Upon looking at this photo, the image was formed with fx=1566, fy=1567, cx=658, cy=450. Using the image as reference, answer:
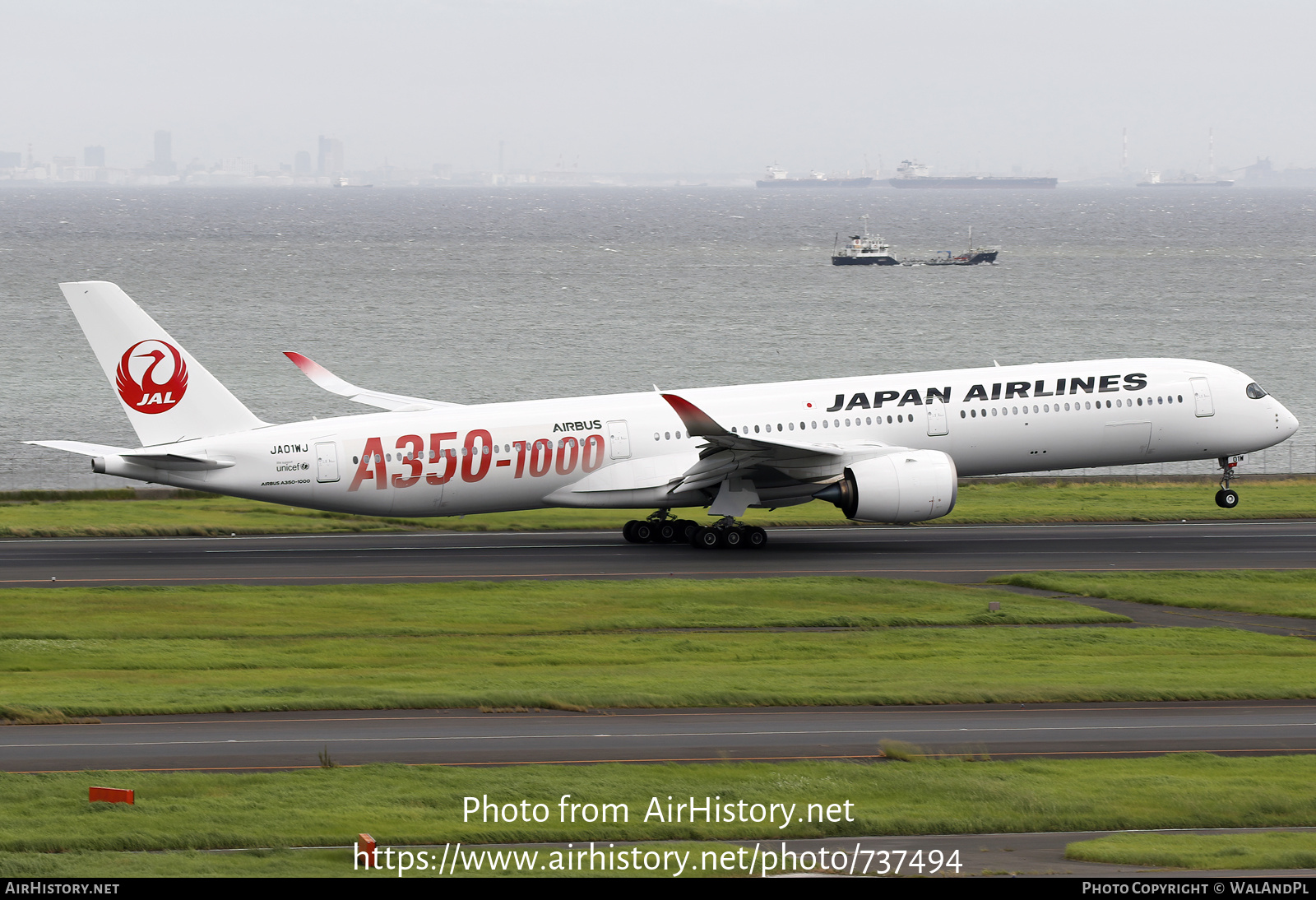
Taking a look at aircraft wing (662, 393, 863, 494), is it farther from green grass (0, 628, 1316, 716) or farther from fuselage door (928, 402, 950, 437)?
green grass (0, 628, 1316, 716)

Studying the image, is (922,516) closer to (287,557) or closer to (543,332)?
(287,557)

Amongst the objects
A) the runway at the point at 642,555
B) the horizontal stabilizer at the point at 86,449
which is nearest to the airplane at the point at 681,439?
the horizontal stabilizer at the point at 86,449

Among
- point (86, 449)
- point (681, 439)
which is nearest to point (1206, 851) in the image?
point (681, 439)

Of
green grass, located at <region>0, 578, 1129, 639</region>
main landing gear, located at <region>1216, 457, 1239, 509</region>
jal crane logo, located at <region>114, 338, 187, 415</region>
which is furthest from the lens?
main landing gear, located at <region>1216, 457, 1239, 509</region>

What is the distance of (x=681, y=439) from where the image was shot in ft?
160

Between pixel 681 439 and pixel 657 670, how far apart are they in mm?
15062

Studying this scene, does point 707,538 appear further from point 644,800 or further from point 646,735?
point 644,800

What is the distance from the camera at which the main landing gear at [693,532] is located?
49.2 metres

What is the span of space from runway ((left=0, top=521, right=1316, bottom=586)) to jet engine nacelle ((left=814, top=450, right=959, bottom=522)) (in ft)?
5.49

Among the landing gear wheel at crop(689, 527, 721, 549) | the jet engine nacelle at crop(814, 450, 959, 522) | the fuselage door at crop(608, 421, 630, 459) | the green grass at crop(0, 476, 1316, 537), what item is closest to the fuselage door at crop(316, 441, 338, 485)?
the fuselage door at crop(608, 421, 630, 459)

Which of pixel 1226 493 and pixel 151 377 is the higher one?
Result: pixel 151 377

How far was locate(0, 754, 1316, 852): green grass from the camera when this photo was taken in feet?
72.8

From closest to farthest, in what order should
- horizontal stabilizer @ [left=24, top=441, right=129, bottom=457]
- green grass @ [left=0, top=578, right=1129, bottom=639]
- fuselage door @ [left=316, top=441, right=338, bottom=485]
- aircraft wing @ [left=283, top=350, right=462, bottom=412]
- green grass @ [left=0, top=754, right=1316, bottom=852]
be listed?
green grass @ [left=0, top=754, right=1316, bottom=852]
green grass @ [left=0, top=578, right=1129, bottom=639]
horizontal stabilizer @ [left=24, top=441, right=129, bottom=457]
fuselage door @ [left=316, top=441, right=338, bottom=485]
aircraft wing @ [left=283, top=350, right=462, bottom=412]

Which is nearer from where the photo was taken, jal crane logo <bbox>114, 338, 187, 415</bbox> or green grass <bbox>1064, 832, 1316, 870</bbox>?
green grass <bbox>1064, 832, 1316, 870</bbox>
